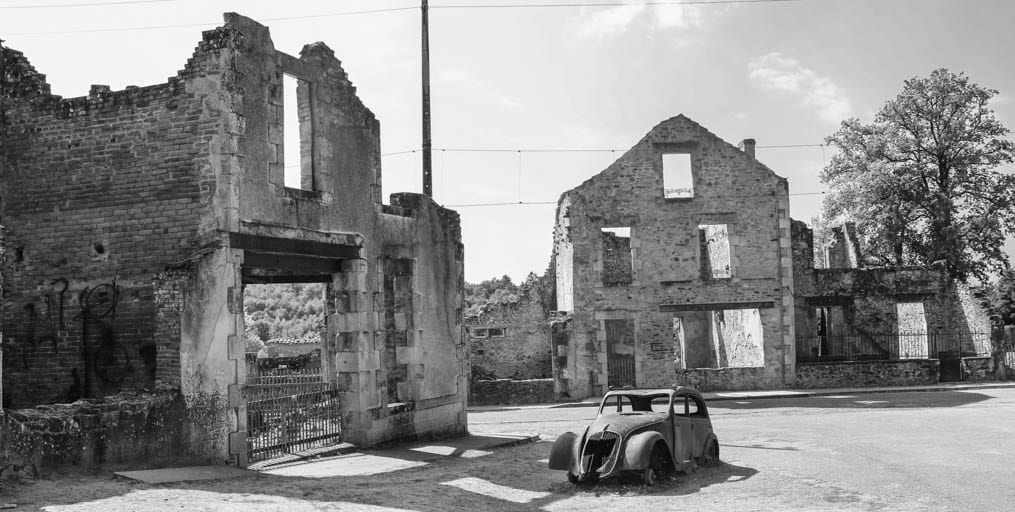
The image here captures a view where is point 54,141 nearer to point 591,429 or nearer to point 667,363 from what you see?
point 591,429

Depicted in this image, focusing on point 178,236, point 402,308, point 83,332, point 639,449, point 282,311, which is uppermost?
point 282,311

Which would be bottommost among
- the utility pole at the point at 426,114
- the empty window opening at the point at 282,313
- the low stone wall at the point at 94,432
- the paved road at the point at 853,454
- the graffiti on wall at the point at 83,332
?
the paved road at the point at 853,454

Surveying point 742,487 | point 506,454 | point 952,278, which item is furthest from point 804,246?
point 742,487

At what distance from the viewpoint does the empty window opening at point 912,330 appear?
112ft

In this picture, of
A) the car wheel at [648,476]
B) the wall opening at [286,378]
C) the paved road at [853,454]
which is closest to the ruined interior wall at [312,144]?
the wall opening at [286,378]

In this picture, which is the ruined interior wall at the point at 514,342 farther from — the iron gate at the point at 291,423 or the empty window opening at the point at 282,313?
the iron gate at the point at 291,423

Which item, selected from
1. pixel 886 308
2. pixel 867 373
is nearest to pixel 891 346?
pixel 886 308

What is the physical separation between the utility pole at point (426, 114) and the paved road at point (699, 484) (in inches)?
419

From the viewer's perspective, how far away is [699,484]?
37.8 ft

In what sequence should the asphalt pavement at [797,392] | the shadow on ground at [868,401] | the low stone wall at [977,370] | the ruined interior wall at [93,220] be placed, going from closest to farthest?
the ruined interior wall at [93,220] → the shadow on ground at [868,401] → the asphalt pavement at [797,392] → the low stone wall at [977,370]

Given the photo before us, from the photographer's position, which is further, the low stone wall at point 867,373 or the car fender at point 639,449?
the low stone wall at point 867,373

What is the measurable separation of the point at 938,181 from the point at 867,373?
985 centimetres

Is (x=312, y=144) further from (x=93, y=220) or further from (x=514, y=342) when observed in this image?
(x=514, y=342)

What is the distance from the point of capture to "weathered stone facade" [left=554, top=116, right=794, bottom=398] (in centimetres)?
2977
